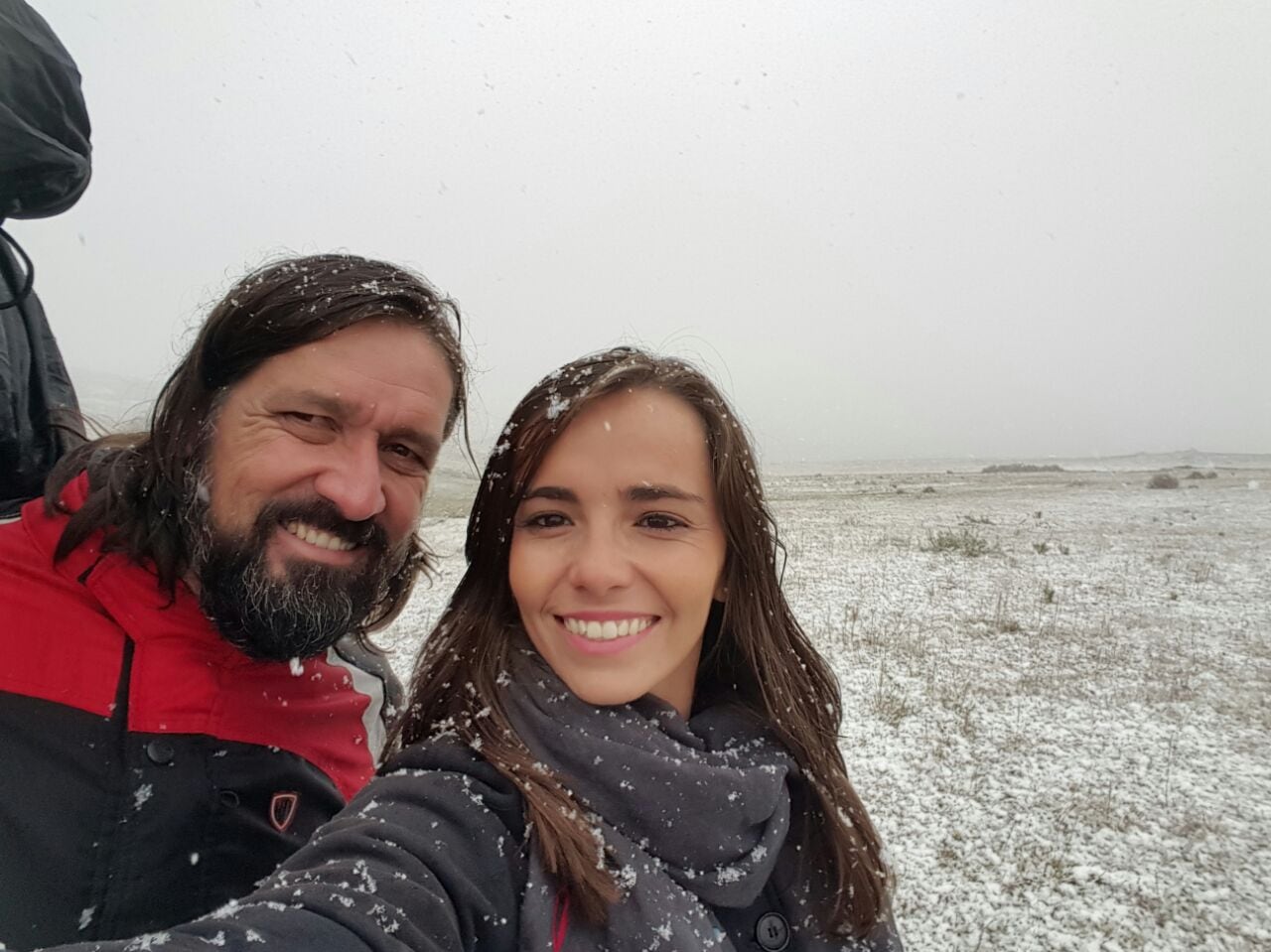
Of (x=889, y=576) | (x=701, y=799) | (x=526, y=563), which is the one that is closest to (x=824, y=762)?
(x=701, y=799)

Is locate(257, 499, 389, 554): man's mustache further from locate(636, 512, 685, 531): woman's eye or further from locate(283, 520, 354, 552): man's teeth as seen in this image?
locate(636, 512, 685, 531): woman's eye

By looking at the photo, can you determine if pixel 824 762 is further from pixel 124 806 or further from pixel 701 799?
pixel 124 806

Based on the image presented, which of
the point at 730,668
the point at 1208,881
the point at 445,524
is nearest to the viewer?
the point at 730,668

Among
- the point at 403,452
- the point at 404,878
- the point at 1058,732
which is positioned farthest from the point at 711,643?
the point at 1058,732

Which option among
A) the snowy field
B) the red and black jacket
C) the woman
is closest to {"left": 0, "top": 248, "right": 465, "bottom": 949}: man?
the red and black jacket

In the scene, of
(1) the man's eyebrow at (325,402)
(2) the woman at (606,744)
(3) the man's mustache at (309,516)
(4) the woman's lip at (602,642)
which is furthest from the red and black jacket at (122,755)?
(4) the woman's lip at (602,642)

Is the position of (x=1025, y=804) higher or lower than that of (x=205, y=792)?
lower

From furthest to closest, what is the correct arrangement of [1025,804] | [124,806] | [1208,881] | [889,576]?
[889,576], [1025,804], [1208,881], [124,806]

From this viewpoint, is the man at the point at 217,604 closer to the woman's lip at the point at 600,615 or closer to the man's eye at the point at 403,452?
the man's eye at the point at 403,452

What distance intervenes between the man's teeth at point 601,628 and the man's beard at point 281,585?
90 cm

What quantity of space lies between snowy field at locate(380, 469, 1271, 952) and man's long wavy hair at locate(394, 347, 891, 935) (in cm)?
344

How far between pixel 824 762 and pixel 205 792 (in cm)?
174

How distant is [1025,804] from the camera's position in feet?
18.7

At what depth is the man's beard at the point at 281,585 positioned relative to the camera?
72.6 inches
